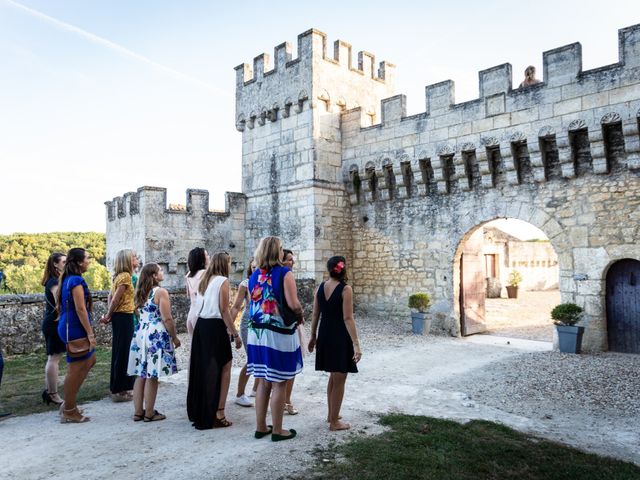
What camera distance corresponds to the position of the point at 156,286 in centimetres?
→ 484

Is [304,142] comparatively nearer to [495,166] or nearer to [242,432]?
[495,166]

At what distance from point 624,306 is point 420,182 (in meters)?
4.97

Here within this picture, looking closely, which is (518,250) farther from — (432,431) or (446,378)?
(432,431)

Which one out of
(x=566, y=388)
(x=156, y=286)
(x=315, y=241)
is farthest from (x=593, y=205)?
(x=156, y=286)

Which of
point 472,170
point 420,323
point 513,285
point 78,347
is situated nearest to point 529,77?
point 472,170

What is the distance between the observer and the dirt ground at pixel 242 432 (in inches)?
139

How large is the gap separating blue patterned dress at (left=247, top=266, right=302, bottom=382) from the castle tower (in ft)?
27.3

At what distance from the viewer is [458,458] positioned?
3.79 metres

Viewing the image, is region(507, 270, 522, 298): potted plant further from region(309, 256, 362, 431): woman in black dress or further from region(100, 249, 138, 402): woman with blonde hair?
region(100, 249, 138, 402): woman with blonde hair

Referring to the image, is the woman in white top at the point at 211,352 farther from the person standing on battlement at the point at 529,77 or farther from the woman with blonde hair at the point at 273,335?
the person standing on battlement at the point at 529,77

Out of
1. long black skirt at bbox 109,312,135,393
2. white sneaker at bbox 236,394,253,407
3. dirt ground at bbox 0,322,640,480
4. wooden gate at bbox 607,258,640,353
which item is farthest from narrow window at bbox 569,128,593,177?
long black skirt at bbox 109,312,135,393

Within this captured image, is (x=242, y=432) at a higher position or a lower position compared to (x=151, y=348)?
lower

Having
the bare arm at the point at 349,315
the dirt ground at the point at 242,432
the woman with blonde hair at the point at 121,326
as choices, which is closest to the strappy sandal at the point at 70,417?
the dirt ground at the point at 242,432

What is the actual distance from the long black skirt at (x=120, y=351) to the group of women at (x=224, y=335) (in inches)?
26.3
